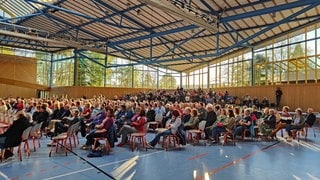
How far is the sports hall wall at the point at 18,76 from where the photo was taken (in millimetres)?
23766

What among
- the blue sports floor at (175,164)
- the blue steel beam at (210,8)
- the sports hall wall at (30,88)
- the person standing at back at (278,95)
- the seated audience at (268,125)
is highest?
the blue steel beam at (210,8)

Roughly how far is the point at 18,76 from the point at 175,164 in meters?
24.0

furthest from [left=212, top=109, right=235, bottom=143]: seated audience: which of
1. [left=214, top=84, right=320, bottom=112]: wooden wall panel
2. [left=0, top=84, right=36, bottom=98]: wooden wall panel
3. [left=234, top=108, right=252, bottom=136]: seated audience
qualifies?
[left=0, top=84, right=36, bottom=98]: wooden wall panel

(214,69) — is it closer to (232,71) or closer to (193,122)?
(232,71)

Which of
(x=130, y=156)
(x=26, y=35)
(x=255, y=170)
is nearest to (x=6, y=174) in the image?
(x=130, y=156)

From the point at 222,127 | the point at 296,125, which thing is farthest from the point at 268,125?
the point at 222,127

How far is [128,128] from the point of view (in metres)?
7.29

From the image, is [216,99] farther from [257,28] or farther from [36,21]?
[36,21]

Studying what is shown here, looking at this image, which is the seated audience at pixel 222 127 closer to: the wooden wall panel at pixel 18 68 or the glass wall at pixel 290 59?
the glass wall at pixel 290 59

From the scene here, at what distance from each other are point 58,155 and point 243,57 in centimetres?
1792

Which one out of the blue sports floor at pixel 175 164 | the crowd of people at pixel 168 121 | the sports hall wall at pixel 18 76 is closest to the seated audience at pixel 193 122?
the crowd of people at pixel 168 121

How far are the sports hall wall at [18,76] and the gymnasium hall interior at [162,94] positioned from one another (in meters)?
0.09

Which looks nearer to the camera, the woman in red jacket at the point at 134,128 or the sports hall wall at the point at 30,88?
the woman in red jacket at the point at 134,128

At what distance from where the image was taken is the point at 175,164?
17.9 ft
